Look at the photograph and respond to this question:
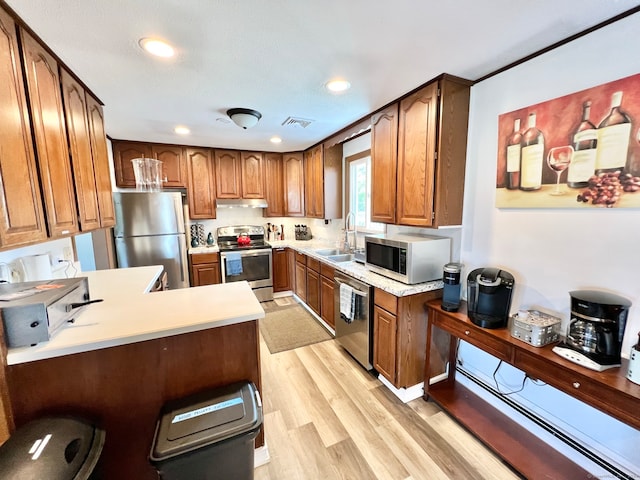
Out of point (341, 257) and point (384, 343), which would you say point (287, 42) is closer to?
point (384, 343)

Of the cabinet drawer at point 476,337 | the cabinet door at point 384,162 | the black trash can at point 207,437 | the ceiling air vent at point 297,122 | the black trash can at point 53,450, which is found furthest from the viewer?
the ceiling air vent at point 297,122

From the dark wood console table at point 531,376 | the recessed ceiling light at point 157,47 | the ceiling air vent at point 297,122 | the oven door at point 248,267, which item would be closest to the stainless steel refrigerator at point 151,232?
the oven door at point 248,267

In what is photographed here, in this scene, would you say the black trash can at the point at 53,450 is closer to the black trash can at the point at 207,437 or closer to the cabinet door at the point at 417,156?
the black trash can at the point at 207,437

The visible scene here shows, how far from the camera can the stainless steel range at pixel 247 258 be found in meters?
3.81

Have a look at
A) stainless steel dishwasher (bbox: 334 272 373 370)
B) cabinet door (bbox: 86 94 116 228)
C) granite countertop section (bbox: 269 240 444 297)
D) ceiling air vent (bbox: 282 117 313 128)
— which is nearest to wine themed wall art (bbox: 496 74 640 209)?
granite countertop section (bbox: 269 240 444 297)

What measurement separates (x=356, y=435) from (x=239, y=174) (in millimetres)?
3606

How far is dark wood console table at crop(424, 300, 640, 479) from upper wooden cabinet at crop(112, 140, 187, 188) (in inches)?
140

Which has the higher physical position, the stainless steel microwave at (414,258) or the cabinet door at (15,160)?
the cabinet door at (15,160)

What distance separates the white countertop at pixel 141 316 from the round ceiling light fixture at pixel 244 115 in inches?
61.3

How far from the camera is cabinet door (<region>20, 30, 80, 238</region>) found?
131 cm

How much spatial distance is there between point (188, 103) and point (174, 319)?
1.86 metres

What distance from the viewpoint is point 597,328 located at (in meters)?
1.25

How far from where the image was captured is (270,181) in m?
4.30

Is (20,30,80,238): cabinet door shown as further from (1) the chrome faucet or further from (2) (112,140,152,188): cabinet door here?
(1) the chrome faucet
